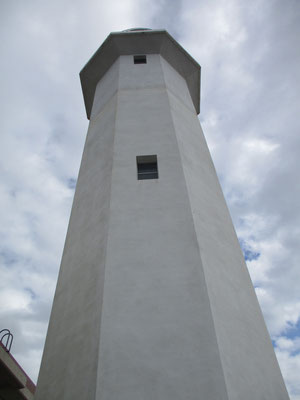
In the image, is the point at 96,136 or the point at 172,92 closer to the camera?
the point at 96,136

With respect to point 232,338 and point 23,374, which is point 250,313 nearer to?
point 232,338

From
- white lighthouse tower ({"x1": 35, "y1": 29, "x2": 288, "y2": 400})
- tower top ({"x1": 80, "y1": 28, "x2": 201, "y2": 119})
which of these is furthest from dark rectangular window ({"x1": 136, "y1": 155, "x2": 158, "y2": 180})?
tower top ({"x1": 80, "y1": 28, "x2": 201, "y2": 119})

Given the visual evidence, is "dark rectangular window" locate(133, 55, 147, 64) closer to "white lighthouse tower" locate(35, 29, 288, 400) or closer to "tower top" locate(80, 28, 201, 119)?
"tower top" locate(80, 28, 201, 119)

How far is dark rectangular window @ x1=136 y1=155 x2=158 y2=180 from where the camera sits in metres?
10.9

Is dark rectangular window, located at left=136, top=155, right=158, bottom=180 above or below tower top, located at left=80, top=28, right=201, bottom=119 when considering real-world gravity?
below

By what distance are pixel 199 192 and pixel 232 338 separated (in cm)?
440

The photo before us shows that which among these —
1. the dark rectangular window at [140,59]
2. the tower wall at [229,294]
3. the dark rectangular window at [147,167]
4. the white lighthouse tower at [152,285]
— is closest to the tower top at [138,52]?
the dark rectangular window at [140,59]

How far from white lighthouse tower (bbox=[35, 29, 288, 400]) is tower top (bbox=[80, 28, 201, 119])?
497 centimetres

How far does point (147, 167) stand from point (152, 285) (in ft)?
14.0

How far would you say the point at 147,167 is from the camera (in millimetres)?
11156

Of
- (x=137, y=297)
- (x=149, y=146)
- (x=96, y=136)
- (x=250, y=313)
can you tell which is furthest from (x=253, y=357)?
(x=96, y=136)

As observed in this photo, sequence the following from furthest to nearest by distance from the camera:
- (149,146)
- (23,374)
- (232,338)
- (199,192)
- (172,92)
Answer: (172,92)
(23,374)
(149,146)
(199,192)
(232,338)

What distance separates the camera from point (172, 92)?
14641 mm

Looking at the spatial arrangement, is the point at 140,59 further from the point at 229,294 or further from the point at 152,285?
the point at 229,294
